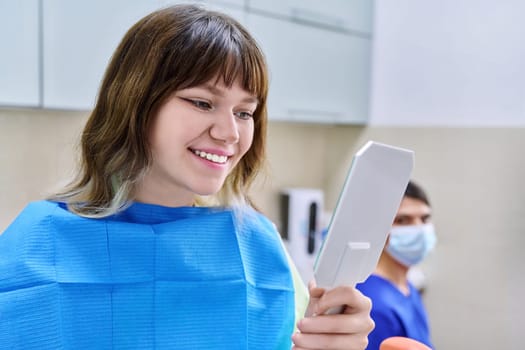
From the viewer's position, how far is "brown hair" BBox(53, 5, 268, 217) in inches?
33.1

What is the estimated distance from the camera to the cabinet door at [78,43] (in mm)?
1490

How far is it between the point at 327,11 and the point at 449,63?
52 cm

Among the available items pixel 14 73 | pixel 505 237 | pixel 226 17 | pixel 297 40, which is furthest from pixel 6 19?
pixel 505 237

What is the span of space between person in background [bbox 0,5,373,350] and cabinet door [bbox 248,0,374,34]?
3.87 ft

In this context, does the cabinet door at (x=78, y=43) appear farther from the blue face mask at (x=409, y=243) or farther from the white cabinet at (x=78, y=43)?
the blue face mask at (x=409, y=243)

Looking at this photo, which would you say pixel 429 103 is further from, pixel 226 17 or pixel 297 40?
pixel 226 17

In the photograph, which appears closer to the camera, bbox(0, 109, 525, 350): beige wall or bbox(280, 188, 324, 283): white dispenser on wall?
bbox(0, 109, 525, 350): beige wall

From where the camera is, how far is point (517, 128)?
205 centimetres

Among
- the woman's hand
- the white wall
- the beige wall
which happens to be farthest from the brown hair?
the white wall

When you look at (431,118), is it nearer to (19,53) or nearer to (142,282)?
(19,53)

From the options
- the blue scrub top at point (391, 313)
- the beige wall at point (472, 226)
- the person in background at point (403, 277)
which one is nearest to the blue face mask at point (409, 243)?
the person in background at point (403, 277)

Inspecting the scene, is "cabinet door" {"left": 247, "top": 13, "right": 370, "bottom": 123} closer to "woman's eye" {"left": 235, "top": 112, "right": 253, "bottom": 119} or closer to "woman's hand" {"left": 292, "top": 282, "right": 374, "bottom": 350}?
"woman's eye" {"left": 235, "top": 112, "right": 253, "bottom": 119}

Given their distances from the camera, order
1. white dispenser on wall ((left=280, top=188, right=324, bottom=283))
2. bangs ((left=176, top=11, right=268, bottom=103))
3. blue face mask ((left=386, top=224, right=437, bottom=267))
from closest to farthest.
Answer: bangs ((left=176, top=11, right=268, bottom=103))
blue face mask ((left=386, top=224, right=437, bottom=267))
white dispenser on wall ((left=280, top=188, right=324, bottom=283))

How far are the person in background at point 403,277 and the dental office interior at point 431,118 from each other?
0.57m
